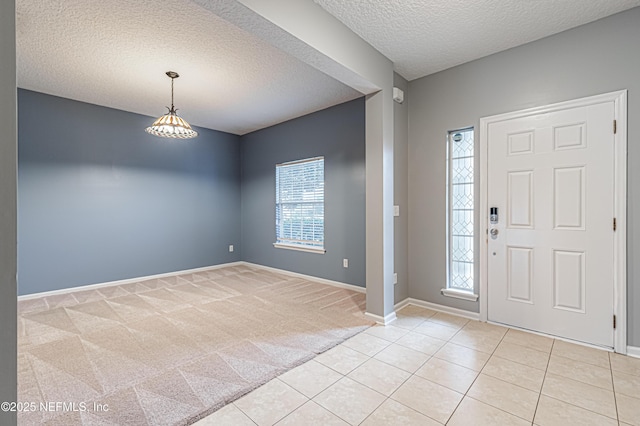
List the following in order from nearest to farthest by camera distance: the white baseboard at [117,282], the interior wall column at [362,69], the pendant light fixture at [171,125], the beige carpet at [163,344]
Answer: the beige carpet at [163,344]
the interior wall column at [362,69]
the pendant light fixture at [171,125]
the white baseboard at [117,282]

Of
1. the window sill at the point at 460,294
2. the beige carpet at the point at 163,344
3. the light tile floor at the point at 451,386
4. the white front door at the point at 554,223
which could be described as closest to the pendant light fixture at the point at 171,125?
the beige carpet at the point at 163,344

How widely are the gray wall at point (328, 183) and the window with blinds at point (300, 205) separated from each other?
0.43 ft

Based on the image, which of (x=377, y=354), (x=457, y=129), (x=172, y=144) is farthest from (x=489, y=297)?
(x=172, y=144)

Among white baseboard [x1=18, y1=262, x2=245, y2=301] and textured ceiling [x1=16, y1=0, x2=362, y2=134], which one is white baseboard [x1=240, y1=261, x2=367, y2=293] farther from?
textured ceiling [x1=16, y1=0, x2=362, y2=134]

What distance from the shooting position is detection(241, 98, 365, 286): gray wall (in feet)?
13.7

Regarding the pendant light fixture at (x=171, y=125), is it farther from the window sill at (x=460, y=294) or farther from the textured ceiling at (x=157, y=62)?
the window sill at (x=460, y=294)

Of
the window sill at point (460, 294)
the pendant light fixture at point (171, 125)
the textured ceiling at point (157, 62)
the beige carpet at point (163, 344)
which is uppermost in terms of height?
the textured ceiling at point (157, 62)

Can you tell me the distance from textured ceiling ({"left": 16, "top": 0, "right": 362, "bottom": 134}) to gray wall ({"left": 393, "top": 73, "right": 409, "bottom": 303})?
0.85 meters

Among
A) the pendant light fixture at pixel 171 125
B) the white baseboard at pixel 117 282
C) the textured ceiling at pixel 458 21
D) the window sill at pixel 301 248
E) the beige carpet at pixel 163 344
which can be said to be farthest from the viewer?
the window sill at pixel 301 248

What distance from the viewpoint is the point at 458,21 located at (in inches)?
95.4

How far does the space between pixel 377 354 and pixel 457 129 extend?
99.0 inches

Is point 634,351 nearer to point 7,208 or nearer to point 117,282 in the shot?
point 7,208

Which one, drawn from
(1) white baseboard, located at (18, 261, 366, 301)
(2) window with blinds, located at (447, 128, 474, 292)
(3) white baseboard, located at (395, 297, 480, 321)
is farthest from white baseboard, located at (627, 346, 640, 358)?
(1) white baseboard, located at (18, 261, 366, 301)

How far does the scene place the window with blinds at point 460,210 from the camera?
10.4 ft
